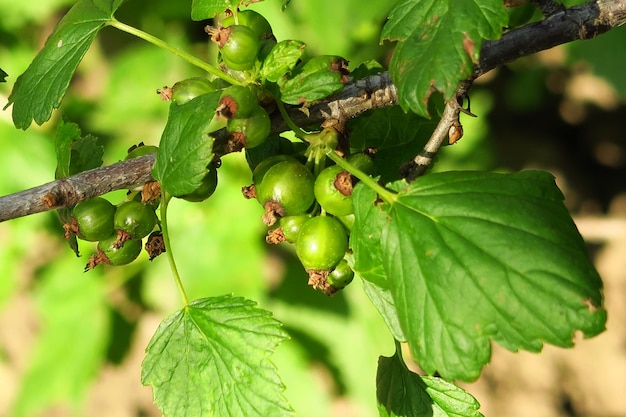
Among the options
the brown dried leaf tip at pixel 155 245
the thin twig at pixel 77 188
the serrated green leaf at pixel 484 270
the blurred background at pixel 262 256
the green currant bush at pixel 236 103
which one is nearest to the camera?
the serrated green leaf at pixel 484 270

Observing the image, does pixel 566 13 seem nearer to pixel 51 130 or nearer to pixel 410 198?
pixel 410 198

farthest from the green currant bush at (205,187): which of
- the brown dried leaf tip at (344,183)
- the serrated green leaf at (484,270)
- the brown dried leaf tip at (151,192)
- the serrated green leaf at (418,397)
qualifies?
the serrated green leaf at (418,397)

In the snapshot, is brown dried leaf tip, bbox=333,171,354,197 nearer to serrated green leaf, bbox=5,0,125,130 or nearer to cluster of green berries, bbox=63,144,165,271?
cluster of green berries, bbox=63,144,165,271

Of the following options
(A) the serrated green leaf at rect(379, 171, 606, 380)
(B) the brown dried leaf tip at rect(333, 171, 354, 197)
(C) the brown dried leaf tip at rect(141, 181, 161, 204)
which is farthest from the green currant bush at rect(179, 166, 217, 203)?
(A) the serrated green leaf at rect(379, 171, 606, 380)

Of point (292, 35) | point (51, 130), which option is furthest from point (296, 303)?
point (51, 130)

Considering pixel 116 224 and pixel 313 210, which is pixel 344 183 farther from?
pixel 116 224

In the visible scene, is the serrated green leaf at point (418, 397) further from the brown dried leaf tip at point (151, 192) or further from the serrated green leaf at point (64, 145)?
the serrated green leaf at point (64, 145)
